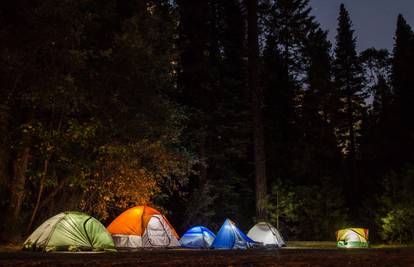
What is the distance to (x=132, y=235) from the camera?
14.8 meters

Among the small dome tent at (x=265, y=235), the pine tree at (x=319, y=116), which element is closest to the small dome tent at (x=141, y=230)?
the small dome tent at (x=265, y=235)

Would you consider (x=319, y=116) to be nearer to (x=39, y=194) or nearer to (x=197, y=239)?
(x=197, y=239)

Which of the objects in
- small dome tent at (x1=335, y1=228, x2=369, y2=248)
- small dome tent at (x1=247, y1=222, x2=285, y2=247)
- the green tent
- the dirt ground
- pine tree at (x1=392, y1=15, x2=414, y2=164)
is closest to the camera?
the dirt ground

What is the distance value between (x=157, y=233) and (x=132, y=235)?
35.3 inches

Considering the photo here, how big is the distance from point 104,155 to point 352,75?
30348 mm

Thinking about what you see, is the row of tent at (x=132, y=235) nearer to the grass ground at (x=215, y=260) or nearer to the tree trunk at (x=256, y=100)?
the grass ground at (x=215, y=260)

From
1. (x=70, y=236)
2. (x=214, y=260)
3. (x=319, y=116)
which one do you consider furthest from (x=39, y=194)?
(x=319, y=116)

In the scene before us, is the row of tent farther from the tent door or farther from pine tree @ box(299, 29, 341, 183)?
pine tree @ box(299, 29, 341, 183)

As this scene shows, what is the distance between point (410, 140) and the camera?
3275 cm

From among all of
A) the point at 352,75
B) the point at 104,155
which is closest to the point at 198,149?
the point at 104,155

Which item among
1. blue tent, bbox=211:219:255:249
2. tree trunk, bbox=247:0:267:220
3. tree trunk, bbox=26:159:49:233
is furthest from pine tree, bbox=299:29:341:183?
tree trunk, bbox=26:159:49:233

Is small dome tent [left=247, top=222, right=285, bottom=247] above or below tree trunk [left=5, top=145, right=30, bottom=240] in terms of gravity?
below

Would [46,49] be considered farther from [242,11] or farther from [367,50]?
[367,50]

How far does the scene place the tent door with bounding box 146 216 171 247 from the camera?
592 inches
